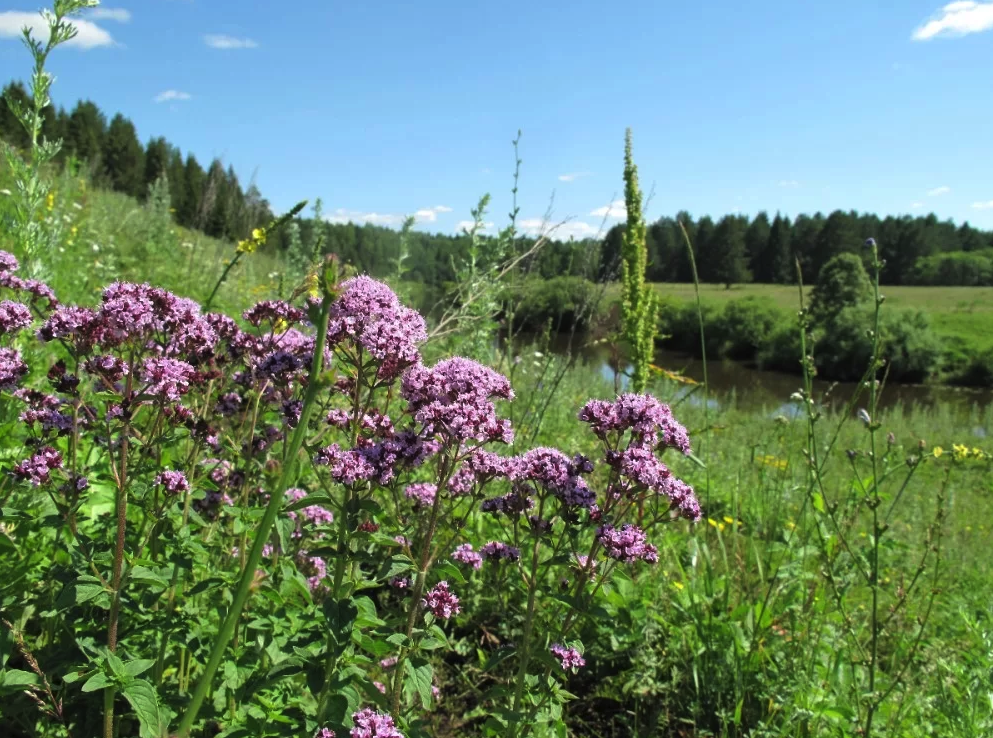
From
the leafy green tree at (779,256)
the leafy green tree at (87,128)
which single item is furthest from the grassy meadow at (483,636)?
the leafy green tree at (779,256)

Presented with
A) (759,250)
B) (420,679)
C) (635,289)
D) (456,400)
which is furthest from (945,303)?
(420,679)

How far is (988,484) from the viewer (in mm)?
11281

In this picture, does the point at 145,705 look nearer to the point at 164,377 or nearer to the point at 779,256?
the point at 164,377

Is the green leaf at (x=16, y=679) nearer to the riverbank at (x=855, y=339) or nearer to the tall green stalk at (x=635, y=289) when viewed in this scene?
the tall green stalk at (x=635, y=289)

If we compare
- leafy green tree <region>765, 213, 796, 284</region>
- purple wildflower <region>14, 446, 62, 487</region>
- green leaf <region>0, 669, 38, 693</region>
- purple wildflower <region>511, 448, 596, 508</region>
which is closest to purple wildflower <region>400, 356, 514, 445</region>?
purple wildflower <region>511, 448, 596, 508</region>

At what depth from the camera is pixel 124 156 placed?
54625 millimetres

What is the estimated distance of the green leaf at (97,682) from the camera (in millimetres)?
1609

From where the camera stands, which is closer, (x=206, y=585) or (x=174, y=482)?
(x=206, y=585)

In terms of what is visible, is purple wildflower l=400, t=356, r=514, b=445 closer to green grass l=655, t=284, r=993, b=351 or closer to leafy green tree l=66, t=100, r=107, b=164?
green grass l=655, t=284, r=993, b=351

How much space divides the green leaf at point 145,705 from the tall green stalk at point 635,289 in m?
3.25

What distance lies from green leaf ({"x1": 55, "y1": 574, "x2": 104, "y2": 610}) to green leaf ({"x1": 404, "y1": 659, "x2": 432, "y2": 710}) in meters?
0.90

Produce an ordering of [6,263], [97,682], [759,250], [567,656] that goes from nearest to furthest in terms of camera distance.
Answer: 1. [97,682]
2. [567,656]
3. [6,263]
4. [759,250]

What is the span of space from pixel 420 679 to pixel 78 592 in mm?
976

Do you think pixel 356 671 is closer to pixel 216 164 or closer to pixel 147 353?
pixel 147 353
